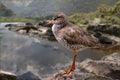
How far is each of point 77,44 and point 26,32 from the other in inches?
2081

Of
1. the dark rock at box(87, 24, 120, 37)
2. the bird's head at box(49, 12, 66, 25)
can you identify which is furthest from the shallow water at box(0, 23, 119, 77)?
the dark rock at box(87, 24, 120, 37)

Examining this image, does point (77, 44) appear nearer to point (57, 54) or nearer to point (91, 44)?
point (91, 44)

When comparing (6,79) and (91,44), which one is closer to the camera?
(91,44)

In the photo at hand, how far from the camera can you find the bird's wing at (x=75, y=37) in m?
9.05

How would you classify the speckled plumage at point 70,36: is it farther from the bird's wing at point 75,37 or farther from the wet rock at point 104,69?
the wet rock at point 104,69

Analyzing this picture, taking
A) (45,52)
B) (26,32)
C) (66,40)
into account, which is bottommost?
(66,40)

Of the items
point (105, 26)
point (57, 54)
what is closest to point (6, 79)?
point (57, 54)

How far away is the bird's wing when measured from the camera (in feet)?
29.7

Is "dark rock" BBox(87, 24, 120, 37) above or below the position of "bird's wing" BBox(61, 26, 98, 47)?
above

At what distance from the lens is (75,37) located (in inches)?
358

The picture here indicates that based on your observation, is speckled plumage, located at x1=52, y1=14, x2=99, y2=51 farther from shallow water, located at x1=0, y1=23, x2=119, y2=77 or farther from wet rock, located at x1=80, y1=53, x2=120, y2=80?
shallow water, located at x1=0, y1=23, x2=119, y2=77

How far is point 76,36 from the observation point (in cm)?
910

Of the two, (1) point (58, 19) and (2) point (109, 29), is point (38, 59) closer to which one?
(1) point (58, 19)

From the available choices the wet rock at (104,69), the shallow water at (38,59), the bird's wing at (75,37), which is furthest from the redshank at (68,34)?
the shallow water at (38,59)
